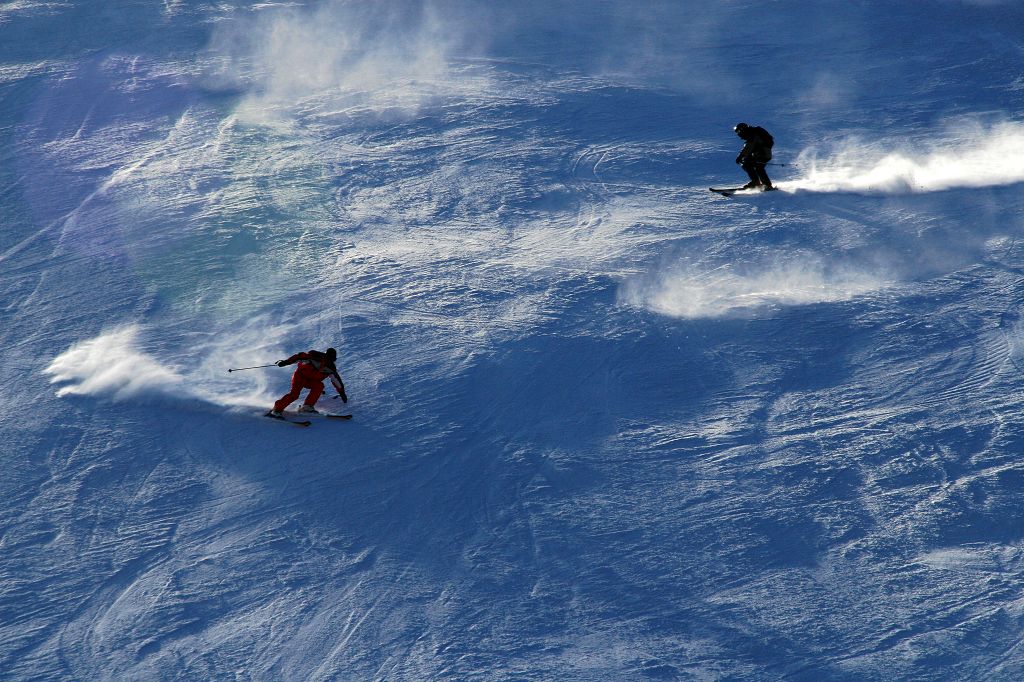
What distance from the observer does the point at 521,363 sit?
923 cm

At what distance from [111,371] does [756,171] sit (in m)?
7.04

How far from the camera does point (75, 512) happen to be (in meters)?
7.86

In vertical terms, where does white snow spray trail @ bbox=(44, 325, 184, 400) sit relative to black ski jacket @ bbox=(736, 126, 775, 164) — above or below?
below

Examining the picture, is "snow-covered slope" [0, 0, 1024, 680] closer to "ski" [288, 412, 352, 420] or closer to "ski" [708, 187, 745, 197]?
"ski" [288, 412, 352, 420]

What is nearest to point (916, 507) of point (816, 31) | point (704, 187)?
point (704, 187)

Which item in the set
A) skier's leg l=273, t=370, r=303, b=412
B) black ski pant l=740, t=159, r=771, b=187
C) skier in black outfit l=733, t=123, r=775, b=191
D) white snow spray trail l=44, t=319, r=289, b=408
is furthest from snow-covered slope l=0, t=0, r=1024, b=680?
skier in black outfit l=733, t=123, r=775, b=191

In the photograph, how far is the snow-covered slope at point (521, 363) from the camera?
6.98 meters

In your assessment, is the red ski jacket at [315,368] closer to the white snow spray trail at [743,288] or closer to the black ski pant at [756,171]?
the white snow spray trail at [743,288]

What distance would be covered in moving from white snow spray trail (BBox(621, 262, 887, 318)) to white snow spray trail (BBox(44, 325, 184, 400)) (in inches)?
172

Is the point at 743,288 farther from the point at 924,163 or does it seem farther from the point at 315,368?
the point at 315,368

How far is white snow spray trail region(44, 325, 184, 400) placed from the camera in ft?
29.8

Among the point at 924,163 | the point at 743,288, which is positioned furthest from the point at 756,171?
the point at 924,163

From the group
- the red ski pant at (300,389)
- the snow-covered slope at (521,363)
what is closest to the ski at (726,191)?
the snow-covered slope at (521,363)

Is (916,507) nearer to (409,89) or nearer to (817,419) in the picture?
(817,419)
